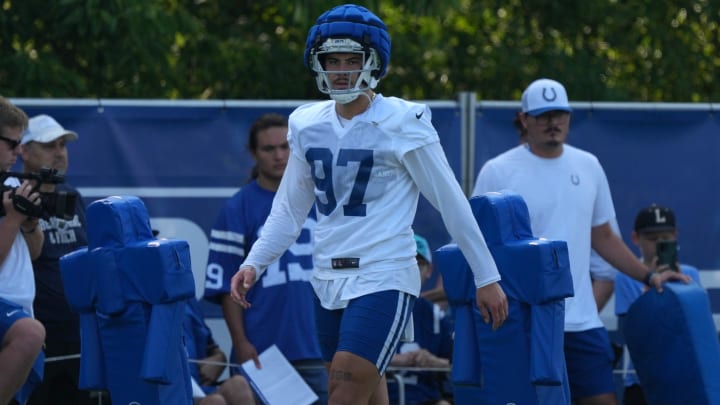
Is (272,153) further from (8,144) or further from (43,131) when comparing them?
(8,144)

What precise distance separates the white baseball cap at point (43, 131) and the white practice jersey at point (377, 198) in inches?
97.3

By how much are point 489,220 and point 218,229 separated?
1824 mm

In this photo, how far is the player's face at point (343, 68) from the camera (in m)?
5.12

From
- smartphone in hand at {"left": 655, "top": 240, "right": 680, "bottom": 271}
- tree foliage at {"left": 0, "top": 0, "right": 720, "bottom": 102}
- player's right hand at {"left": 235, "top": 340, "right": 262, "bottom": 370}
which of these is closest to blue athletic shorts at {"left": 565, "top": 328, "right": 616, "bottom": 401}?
smartphone in hand at {"left": 655, "top": 240, "right": 680, "bottom": 271}

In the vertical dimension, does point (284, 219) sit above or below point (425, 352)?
above

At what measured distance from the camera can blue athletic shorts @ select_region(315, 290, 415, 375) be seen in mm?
4887

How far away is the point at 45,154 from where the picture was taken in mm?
7227

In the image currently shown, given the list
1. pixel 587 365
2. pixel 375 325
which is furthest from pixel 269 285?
pixel 375 325

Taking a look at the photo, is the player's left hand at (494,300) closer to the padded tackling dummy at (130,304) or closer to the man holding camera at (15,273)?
the padded tackling dummy at (130,304)

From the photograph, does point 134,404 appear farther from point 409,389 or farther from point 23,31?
point 23,31

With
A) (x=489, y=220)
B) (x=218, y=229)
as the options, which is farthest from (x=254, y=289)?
(x=489, y=220)

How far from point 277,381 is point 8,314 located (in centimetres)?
142

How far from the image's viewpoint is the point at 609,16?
410 inches

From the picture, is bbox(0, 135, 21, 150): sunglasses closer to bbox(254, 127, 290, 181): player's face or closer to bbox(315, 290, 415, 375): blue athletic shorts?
bbox(254, 127, 290, 181): player's face
